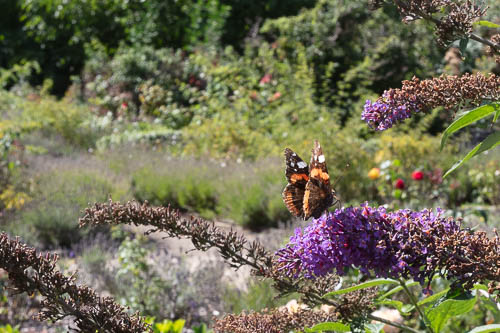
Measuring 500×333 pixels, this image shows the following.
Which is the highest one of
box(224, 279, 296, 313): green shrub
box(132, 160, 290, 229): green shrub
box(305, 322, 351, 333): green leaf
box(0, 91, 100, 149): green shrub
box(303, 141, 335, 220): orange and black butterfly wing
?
box(303, 141, 335, 220): orange and black butterfly wing

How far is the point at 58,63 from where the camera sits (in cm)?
1702

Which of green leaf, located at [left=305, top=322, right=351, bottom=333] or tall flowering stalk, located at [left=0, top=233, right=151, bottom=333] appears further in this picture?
green leaf, located at [left=305, top=322, right=351, bottom=333]

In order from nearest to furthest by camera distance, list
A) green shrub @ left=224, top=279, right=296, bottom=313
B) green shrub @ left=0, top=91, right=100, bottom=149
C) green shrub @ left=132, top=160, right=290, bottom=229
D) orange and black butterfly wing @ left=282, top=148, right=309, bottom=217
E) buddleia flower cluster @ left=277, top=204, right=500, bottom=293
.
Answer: buddleia flower cluster @ left=277, top=204, right=500, bottom=293, orange and black butterfly wing @ left=282, top=148, right=309, bottom=217, green shrub @ left=224, top=279, right=296, bottom=313, green shrub @ left=132, top=160, right=290, bottom=229, green shrub @ left=0, top=91, right=100, bottom=149

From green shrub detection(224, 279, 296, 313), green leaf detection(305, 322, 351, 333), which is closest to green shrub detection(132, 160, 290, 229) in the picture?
green shrub detection(224, 279, 296, 313)

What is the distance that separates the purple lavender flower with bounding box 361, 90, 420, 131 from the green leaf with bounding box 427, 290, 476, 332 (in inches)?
14.8

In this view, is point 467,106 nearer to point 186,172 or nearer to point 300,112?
point 186,172

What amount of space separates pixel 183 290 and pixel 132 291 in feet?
1.26

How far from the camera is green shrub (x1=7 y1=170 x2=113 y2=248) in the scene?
564 centimetres

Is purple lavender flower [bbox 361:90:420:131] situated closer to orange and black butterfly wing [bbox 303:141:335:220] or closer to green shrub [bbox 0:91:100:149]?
orange and black butterfly wing [bbox 303:141:335:220]

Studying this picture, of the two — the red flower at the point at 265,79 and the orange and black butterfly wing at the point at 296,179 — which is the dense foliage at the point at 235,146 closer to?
the red flower at the point at 265,79

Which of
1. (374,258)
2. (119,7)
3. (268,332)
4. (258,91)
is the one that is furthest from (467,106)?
(119,7)

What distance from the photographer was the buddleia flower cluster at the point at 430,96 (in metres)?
1.17

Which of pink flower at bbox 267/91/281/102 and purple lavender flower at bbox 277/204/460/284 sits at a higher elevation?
purple lavender flower at bbox 277/204/460/284

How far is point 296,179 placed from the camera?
1.70 meters
